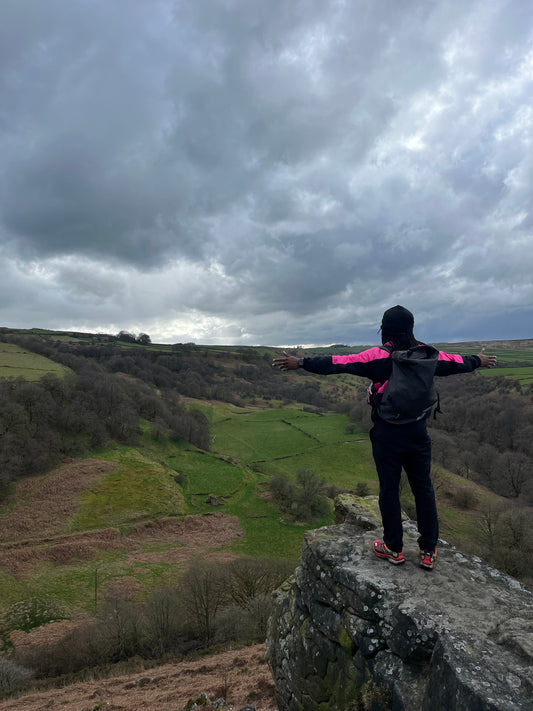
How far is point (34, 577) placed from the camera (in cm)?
2823

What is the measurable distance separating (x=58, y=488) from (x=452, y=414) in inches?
2968

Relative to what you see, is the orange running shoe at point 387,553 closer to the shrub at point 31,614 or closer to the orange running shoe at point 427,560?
the orange running shoe at point 427,560

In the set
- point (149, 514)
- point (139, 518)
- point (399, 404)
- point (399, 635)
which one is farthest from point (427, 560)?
point (149, 514)

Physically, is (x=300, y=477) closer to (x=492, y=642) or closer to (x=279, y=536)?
(x=279, y=536)

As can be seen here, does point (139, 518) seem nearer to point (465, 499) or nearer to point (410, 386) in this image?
point (410, 386)

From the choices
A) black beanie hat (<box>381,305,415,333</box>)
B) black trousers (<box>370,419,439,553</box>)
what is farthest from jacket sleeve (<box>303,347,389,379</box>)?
black trousers (<box>370,419,439,553</box>)

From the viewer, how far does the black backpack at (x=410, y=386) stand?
4648 millimetres

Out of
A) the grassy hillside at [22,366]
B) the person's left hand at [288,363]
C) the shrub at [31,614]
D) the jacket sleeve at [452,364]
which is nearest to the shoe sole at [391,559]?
the jacket sleeve at [452,364]

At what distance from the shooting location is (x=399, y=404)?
15.4ft

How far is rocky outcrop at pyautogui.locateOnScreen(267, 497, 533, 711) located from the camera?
3234mm

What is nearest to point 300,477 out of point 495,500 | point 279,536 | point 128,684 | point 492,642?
point 279,536

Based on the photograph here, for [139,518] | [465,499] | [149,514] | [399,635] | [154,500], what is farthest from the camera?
[465,499]

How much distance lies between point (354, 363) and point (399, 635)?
3.44 metres

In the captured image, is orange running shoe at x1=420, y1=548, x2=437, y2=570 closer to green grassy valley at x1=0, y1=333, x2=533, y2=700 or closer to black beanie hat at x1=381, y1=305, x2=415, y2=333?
black beanie hat at x1=381, y1=305, x2=415, y2=333
